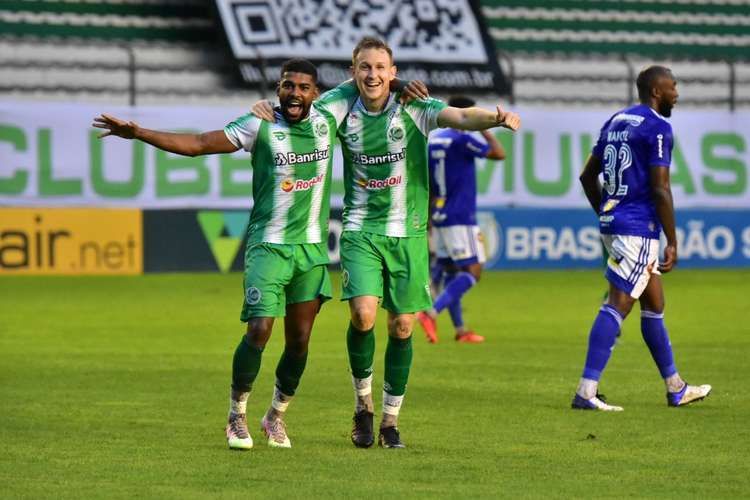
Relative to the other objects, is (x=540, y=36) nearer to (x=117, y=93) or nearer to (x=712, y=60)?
(x=712, y=60)

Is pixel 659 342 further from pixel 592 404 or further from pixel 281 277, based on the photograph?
pixel 281 277

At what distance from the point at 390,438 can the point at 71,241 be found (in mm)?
13603

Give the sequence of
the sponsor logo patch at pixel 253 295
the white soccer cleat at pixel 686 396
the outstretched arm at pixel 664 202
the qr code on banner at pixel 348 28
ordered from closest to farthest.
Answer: the sponsor logo patch at pixel 253 295
the outstretched arm at pixel 664 202
the white soccer cleat at pixel 686 396
the qr code on banner at pixel 348 28

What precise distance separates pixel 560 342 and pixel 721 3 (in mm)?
16949

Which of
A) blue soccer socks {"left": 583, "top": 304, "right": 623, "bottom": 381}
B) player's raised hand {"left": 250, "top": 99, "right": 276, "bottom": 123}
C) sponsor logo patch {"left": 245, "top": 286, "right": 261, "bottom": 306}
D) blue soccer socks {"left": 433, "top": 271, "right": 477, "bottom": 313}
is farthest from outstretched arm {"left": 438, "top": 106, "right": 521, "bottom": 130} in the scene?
blue soccer socks {"left": 433, "top": 271, "right": 477, "bottom": 313}

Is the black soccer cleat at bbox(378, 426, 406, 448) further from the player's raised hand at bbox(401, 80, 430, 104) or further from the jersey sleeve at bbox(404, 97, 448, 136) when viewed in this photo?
the player's raised hand at bbox(401, 80, 430, 104)

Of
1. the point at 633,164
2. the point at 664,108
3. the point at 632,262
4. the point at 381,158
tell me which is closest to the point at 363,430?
the point at 381,158

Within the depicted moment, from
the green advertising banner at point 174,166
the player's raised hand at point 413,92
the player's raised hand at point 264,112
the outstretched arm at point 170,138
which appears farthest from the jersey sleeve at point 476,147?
the green advertising banner at point 174,166

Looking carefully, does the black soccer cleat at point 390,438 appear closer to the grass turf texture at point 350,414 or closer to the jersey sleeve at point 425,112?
the grass turf texture at point 350,414

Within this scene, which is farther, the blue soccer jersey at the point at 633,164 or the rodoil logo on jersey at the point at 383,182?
the blue soccer jersey at the point at 633,164

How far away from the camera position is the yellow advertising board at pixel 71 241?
20312 mm

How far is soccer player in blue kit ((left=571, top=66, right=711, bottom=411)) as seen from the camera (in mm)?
9094

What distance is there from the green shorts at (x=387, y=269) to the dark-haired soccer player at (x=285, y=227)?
131 mm

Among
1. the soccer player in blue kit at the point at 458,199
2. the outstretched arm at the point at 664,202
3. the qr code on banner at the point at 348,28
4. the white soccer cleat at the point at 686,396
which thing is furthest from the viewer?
the qr code on banner at the point at 348,28
